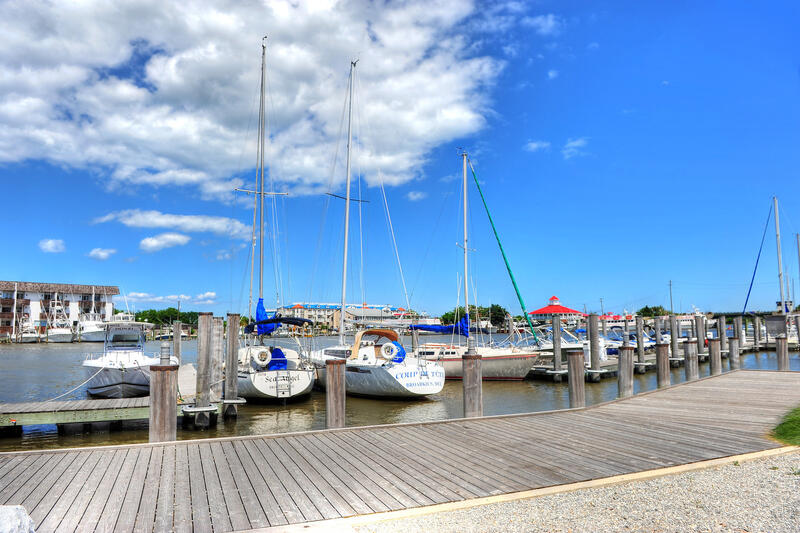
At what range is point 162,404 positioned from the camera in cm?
812

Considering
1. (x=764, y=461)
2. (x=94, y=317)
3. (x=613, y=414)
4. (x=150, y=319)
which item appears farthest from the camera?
(x=150, y=319)

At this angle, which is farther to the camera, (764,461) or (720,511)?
(764,461)

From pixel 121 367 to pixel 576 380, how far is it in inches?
660

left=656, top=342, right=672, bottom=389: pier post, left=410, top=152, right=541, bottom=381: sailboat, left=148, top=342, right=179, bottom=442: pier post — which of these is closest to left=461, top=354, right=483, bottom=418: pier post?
left=148, top=342, right=179, bottom=442: pier post

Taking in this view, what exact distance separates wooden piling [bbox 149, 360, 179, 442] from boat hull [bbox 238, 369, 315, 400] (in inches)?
449

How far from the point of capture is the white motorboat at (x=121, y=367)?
1906 centimetres

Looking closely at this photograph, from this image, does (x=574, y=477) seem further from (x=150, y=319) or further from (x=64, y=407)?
(x=150, y=319)

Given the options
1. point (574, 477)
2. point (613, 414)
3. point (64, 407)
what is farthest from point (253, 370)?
point (574, 477)

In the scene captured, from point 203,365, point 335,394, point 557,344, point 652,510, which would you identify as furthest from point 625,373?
point 557,344

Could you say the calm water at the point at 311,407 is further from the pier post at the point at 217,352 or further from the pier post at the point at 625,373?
the pier post at the point at 625,373

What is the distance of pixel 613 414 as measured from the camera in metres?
10.0

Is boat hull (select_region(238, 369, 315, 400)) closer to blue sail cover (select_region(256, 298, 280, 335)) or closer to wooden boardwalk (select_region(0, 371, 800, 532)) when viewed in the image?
blue sail cover (select_region(256, 298, 280, 335))

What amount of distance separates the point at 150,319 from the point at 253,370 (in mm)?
141896

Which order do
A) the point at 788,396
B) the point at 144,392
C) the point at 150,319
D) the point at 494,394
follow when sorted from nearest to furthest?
1. the point at 788,396
2. the point at 144,392
3. the point at 494,394
4. the point at 150,319
